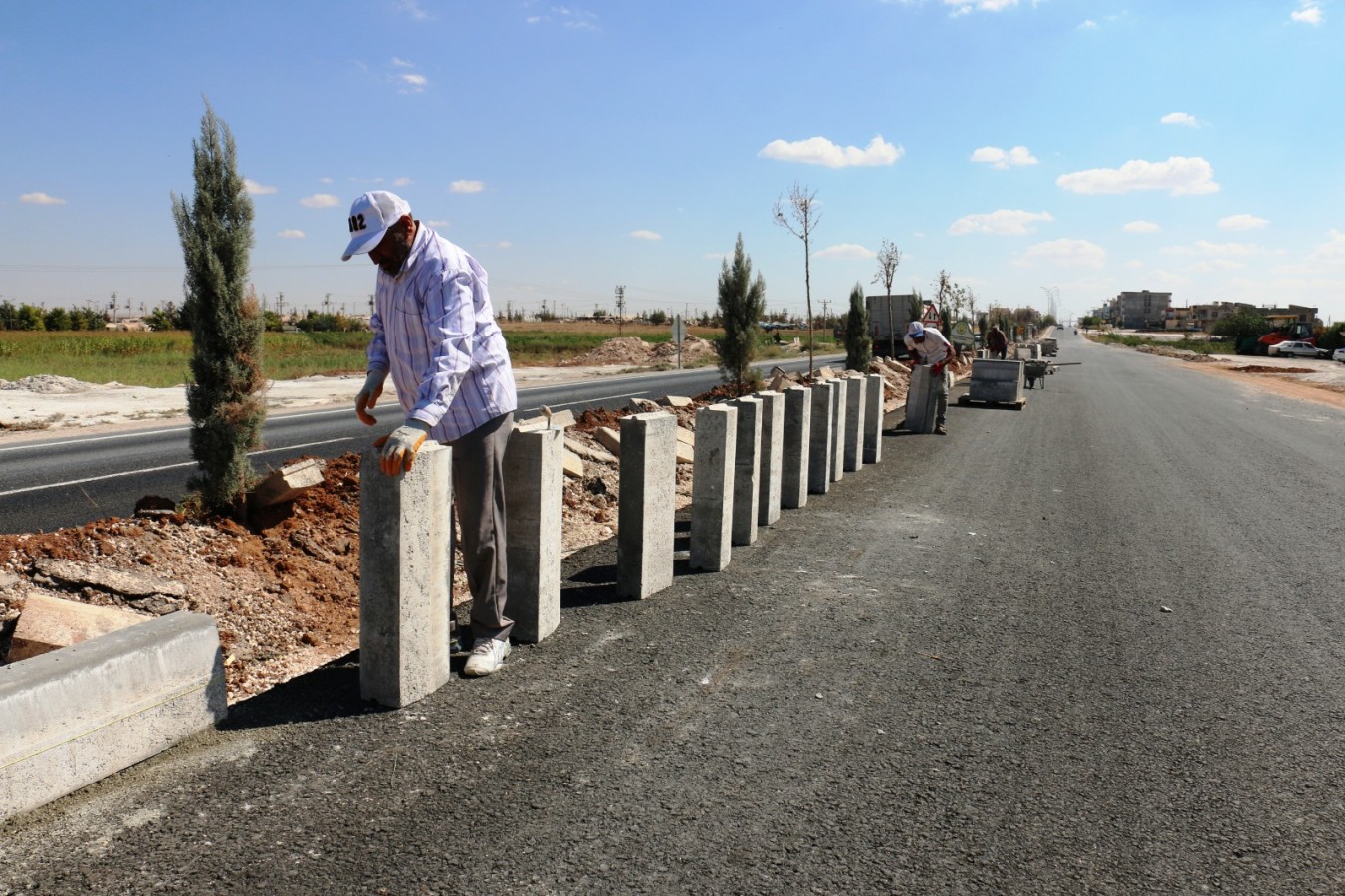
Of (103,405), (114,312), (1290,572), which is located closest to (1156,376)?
(1290,572)

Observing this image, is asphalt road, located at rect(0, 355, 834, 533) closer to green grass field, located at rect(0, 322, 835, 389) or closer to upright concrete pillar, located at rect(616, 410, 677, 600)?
upright concrete pillar, located at rect(616, 410, 677, 600)

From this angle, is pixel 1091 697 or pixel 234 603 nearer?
pixel 1091 697

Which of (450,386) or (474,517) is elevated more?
(450,386)

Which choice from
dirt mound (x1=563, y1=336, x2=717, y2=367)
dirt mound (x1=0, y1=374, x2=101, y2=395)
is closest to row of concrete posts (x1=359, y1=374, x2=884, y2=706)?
dirt mound (x1=0, y1=374, x2=101, y2=395)

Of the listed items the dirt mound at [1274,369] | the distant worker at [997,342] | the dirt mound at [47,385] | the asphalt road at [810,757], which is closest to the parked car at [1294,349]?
the dirt mound at [1274,369]

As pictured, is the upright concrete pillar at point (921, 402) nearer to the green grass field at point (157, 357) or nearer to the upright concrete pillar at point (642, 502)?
the green grass field at point (157, 357)

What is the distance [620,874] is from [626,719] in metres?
0.98

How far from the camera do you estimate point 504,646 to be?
4062 mm

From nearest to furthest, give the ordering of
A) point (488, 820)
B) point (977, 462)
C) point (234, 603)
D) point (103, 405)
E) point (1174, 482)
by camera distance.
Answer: point (488, 820)
point (234, 603)
point (1174, 482)
point (977, 462)
point (103, 405)

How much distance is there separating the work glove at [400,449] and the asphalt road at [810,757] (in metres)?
0.95

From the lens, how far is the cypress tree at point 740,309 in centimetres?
1805

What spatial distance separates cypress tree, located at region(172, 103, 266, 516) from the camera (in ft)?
19.6

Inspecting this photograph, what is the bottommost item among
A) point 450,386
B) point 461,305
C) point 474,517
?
point 474,517

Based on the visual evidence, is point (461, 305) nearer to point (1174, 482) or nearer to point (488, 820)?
point (488, 820)
